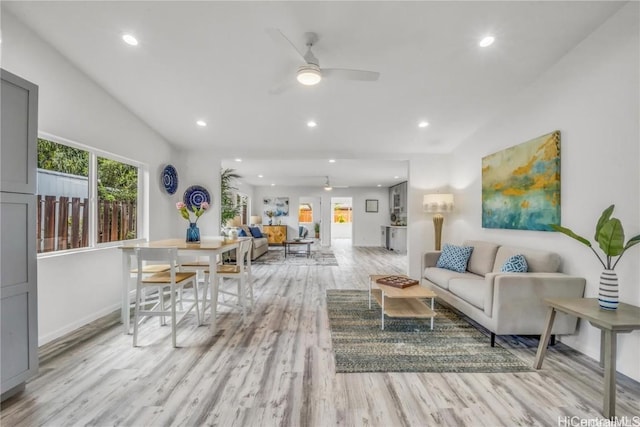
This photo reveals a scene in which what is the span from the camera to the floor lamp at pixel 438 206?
484 centimetres

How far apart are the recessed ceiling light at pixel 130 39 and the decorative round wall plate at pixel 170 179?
92.7 inches

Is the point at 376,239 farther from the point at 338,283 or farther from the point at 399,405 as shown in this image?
the point at 399,405

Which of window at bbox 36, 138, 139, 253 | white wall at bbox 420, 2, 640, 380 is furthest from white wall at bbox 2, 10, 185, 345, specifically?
white wall at bbox 420, 2, 640, 380

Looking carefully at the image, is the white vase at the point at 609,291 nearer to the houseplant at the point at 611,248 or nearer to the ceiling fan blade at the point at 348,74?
the houseplant at the point at 611,248

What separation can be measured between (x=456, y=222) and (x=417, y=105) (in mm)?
2278

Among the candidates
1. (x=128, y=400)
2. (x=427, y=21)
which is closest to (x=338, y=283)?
(x=128, y=400)

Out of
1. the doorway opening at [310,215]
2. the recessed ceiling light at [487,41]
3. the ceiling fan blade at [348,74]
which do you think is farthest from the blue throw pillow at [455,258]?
the doorway opening at [310,215]

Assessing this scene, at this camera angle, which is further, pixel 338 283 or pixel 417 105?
pixel 338 283

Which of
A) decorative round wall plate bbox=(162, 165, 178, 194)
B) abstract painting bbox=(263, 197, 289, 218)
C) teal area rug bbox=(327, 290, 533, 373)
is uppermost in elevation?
decorative round wall plate bbox=(162, 165, 178, 194)

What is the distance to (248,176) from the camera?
866 cm

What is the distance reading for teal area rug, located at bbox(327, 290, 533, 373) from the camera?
2.28 m

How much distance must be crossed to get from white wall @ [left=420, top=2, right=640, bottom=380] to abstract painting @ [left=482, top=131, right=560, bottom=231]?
0.10 m

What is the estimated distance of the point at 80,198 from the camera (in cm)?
322

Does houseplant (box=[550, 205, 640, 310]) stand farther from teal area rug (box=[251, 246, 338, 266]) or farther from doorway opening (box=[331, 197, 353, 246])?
doorway opening (box=[331, 197, 353, 246])
